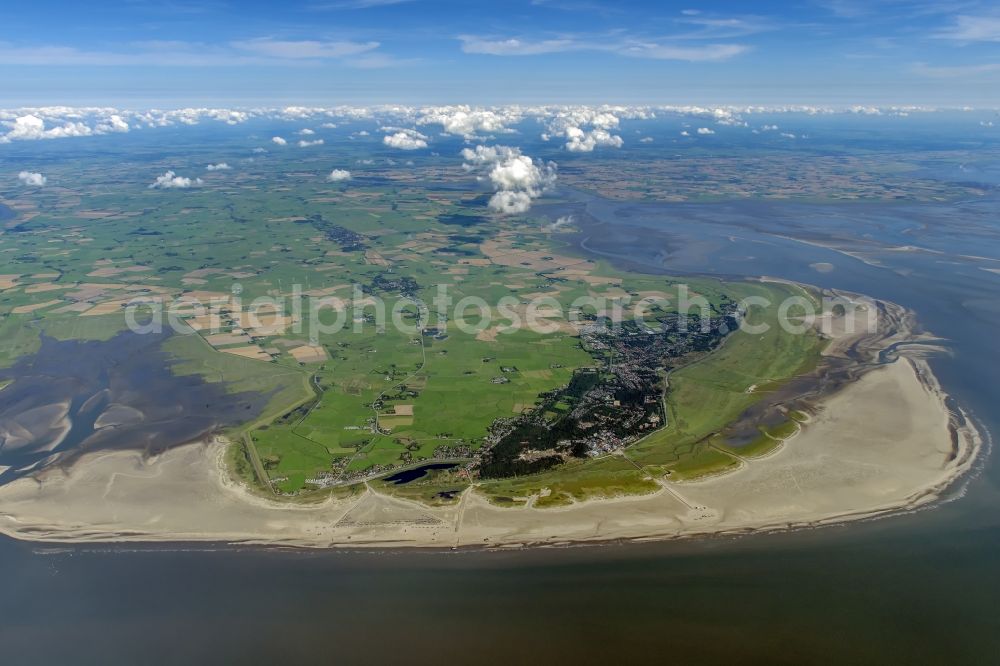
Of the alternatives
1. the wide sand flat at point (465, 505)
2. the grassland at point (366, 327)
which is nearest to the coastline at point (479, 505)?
the wide sand flat at point (465, 505)

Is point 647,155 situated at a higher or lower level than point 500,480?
higher

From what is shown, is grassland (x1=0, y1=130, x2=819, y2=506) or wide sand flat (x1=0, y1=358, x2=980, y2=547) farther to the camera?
grassland (x1=0, y1=130, x2=819, y2=506)

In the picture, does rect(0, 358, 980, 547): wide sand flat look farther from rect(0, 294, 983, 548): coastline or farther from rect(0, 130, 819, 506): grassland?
rect(0, 130, 819, 506): grassland

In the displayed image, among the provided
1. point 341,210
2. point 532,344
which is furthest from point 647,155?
point 532,344

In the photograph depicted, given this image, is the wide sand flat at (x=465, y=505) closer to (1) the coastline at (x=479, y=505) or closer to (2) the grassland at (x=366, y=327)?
(1) the coastline at (x=479, y=505)

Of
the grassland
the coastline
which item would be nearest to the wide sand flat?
the coastline

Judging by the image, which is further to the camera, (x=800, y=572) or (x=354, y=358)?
(x=354, y=358)

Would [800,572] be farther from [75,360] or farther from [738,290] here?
[75,360]
